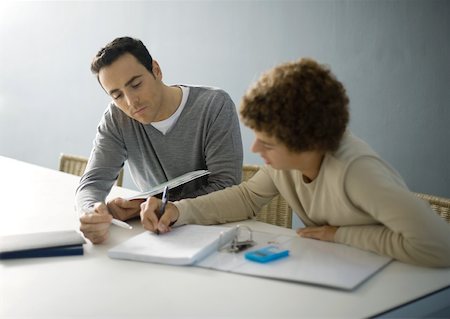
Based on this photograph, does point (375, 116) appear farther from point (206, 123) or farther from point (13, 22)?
point (13, 22)

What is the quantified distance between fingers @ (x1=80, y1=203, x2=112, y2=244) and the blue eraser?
0.38 meters

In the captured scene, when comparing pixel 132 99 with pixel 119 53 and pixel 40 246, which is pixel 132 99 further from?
pixel 40 246

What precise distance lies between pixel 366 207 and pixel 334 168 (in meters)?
0.11

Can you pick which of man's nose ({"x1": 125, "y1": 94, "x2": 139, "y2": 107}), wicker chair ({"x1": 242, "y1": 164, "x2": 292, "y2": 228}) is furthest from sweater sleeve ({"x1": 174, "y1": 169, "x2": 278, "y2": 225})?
wicker chair ({"x1": 242, "y1": 164, "x2": 292, "y2": 228})

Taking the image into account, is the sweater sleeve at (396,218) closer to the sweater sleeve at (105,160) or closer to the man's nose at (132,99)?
the man's nose at (132,99)

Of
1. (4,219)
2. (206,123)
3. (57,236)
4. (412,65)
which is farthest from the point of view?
(412,65)

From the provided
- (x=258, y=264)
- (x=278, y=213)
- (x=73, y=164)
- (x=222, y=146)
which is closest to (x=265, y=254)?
(x=258, y=264)

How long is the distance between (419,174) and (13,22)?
137 inches

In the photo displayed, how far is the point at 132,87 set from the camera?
1.71 meters

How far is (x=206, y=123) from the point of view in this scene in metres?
1.84

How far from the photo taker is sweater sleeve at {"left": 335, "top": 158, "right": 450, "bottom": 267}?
1.12m

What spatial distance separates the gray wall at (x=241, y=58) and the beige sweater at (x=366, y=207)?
1.11 m

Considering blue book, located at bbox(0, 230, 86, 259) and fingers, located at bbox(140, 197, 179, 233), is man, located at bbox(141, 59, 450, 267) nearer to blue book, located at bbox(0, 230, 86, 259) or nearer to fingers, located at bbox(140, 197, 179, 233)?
fingers, located at bbox(140, 197, 179, 233)

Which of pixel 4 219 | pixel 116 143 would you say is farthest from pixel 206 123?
pixel 4 219
